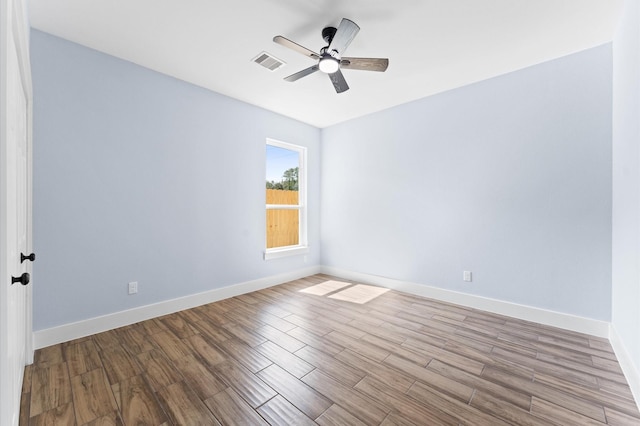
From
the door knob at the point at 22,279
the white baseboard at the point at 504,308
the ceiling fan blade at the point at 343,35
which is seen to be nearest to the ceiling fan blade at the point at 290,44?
the ceiling fan blade at the point at 343,35

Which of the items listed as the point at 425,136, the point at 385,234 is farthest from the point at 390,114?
the point at 385,234

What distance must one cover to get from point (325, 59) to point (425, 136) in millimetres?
1937

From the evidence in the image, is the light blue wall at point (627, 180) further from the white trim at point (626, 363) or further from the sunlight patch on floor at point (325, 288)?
the sunlight patch on floor at point (325, 288)

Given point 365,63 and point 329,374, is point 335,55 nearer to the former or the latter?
point 365,63

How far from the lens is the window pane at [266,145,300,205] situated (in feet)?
13.8

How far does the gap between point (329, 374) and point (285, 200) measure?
3.00 metres

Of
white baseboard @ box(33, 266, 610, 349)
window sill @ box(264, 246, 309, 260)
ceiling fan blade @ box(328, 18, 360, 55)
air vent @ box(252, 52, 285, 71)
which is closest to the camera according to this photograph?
ceiling fan blade @ box(328, 18, 360, 55)

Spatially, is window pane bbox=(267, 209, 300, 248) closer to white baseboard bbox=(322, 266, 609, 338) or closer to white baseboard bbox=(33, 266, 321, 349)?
white baseboard bbox=(33, 266, 321, 349)

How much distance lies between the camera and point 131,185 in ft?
8.86

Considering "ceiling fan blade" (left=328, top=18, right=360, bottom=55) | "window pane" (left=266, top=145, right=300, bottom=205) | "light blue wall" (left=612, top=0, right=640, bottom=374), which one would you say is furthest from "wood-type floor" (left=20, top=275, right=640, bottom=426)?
"ceiling fan blade" (left=328, top=18, right=360, bottom=55)

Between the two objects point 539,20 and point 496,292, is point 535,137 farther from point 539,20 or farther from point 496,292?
point 496,292

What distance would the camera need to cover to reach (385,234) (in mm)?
3959

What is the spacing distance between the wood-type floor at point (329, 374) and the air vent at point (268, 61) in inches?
105

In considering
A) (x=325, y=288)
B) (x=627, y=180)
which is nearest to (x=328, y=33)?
(x=627, y=180)
